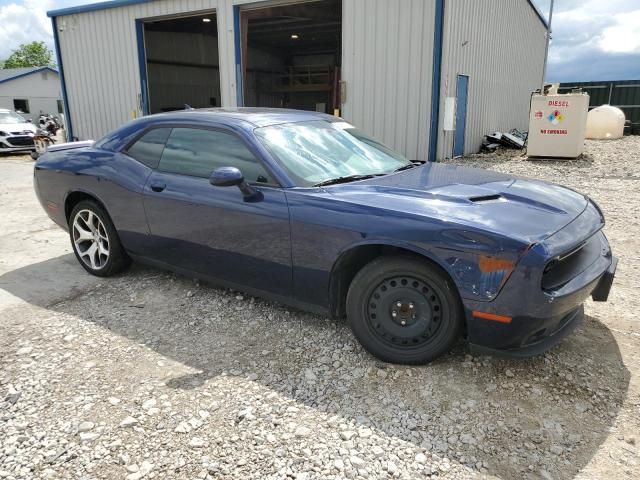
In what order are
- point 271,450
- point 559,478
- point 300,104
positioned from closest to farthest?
point 559,478
point 271,450
point 300,104

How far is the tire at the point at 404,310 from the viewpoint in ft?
8.81

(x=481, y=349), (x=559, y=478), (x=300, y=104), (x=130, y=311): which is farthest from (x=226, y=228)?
(x=300, y=104)

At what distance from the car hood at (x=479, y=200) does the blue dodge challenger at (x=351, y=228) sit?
0.04ft

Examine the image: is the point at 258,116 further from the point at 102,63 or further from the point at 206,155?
the point at 102,63

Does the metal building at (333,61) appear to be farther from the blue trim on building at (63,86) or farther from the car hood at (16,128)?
the car hood at (16,128)

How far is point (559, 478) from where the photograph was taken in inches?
82.4

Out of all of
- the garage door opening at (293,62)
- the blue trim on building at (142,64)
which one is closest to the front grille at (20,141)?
the blue trim on building at (142,64)

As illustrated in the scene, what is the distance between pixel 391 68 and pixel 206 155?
24.8ft

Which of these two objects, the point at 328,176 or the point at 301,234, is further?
the point at 328,176

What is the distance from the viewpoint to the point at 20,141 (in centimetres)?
1689

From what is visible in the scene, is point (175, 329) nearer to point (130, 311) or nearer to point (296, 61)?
point (130, 311)

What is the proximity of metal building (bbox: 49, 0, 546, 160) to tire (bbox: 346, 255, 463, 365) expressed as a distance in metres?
7.82

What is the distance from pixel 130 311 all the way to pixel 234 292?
2.66 feet

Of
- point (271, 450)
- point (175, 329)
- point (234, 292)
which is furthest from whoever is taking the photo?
point (234, 292)
